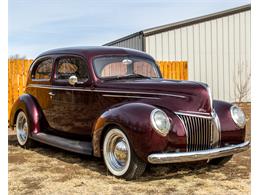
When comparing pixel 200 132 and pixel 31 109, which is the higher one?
pixel 31 109

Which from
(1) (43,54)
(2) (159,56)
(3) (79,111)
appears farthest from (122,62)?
(2) (159,56)

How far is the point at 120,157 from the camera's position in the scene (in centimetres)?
476

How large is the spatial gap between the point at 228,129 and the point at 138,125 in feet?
4.45

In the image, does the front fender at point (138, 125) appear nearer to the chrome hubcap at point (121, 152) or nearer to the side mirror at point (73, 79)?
the chrome hubcap at point (121, 152)

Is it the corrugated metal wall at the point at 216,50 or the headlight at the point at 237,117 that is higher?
the corrugated metal wall at the point at 216,50

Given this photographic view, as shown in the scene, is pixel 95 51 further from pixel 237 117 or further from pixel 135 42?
pixel 135 42

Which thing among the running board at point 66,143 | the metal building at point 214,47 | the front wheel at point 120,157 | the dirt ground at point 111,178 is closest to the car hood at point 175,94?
the front wheel at point 120,157

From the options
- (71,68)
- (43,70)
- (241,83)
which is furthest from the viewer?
(241,83)

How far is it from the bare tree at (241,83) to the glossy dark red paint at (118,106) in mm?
10757

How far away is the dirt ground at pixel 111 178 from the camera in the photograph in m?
4.27

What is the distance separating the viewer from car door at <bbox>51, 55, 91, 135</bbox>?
5.85 m

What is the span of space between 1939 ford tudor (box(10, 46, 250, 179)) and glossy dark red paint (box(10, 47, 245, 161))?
12 millimetres

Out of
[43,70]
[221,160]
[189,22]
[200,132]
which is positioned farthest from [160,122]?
Result: [189,22]

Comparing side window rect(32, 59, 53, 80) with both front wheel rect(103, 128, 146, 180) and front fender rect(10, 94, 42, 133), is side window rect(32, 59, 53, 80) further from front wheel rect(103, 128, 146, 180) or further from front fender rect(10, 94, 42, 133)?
front wheel rect(103, 128, 146, 180)
